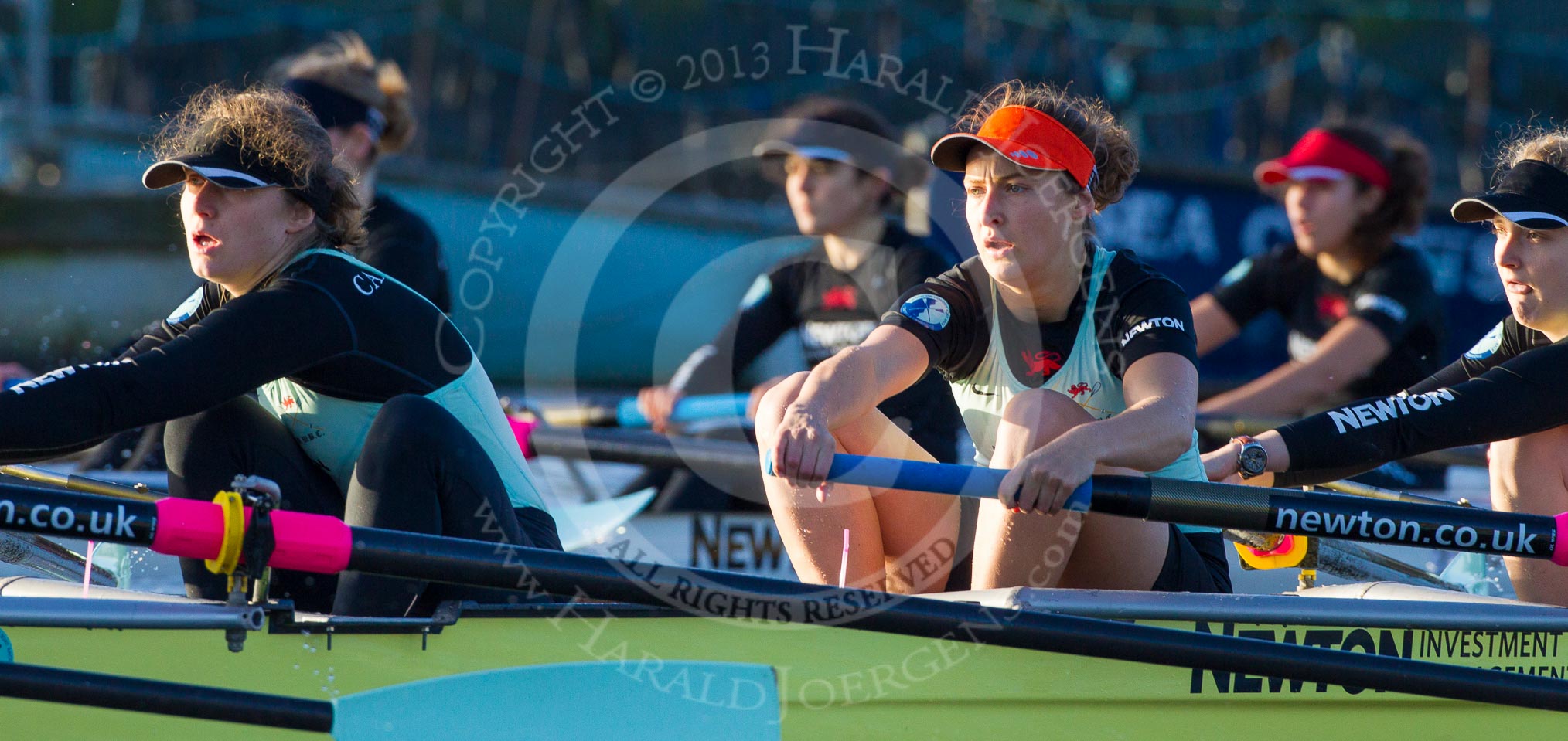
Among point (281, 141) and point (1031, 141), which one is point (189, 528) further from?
point (1031, 141)

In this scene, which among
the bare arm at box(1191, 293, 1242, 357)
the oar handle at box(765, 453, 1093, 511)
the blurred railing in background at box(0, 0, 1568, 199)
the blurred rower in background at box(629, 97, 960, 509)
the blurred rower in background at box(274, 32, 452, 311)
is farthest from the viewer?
the blurred railing in background at box(0, 0, 1568, 199)

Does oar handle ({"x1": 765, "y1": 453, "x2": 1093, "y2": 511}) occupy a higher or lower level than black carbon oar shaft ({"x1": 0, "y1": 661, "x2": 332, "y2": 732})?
higher

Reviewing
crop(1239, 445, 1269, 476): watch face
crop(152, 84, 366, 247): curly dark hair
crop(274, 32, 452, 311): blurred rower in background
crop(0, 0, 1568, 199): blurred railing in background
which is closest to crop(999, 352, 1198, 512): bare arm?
crop(1239, 445, 1269, 476): watch face

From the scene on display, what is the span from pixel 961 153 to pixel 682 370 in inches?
100

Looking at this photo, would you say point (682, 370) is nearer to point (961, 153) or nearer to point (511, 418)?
point (511, 418)

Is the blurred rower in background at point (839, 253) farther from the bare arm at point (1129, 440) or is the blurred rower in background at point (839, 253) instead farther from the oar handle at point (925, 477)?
the oar handle at point (925, 477)

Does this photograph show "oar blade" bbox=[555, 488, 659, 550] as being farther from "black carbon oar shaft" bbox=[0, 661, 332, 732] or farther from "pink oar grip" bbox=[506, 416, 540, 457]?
"black carbon oar shaft" bbox=[0, 661, 332, 732]

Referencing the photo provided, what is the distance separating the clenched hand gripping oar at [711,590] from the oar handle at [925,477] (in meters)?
0.15

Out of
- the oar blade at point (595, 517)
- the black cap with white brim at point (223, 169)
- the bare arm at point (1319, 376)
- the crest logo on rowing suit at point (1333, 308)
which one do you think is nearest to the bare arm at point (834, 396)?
the black cap with white brim at point (223, 169)

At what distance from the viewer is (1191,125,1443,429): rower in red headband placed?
4.52 metres

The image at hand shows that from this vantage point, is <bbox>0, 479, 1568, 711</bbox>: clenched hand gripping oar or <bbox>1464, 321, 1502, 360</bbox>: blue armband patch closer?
<bbox>0, 479, 1568, 711</bbox>: clenched hand gripping oar

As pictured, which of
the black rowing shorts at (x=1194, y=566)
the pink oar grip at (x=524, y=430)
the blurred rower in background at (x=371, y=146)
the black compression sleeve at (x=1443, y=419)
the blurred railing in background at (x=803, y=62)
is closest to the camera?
the black rowing shorts at (x=1194, y=566)

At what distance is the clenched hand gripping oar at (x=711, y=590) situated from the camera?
184 centimetres

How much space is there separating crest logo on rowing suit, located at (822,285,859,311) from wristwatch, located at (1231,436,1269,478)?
162cm
